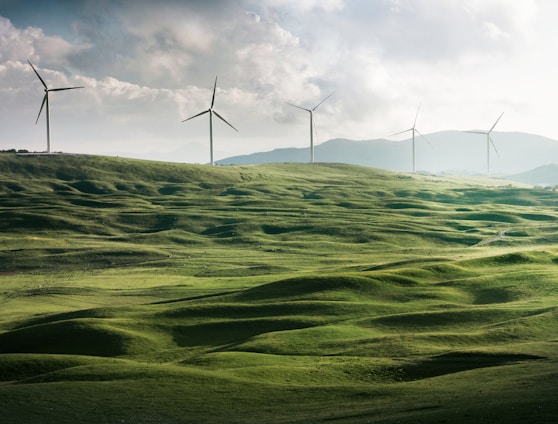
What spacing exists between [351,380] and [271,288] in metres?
49.1

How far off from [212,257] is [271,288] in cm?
6547

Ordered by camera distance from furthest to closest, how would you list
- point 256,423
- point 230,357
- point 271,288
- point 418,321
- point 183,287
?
1. point 183,287
2. point 271,288
3. point 418,321
4. point 230,357
5. point 256,423

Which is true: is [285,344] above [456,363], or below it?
below

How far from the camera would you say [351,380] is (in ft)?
201

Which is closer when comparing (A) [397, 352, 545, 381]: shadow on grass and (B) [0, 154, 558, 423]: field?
(B) [0, 154, 558, 423]: field

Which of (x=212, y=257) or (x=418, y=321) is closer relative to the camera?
(x=418, y=321)

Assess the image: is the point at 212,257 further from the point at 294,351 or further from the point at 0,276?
the point at 294,351

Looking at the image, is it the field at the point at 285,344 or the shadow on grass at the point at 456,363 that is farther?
the shadow on grass at the point at 456,363

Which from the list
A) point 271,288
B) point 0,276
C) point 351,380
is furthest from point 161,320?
point 0,276

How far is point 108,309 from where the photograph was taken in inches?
3925

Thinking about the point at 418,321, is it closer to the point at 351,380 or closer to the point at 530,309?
the point at 530,309

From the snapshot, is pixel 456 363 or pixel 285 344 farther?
pixel 285 344

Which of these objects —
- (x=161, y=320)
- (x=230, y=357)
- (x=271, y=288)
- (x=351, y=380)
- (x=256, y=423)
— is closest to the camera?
(x=256, y=423)

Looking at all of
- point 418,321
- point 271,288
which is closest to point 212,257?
point 271,288
